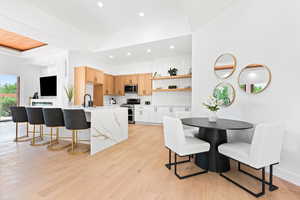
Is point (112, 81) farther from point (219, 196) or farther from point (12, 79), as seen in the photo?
point (219, 196)

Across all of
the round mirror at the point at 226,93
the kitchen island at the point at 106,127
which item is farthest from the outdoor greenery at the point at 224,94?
the kitchen island at the point at 106,127

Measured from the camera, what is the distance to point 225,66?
2.66 m

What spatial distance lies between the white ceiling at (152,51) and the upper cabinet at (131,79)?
75cm

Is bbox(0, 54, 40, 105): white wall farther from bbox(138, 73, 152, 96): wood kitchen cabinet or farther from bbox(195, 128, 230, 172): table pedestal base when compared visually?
bbox(195, 128, 230, 172): table pedestal base

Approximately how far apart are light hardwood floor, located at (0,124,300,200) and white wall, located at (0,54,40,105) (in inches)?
169

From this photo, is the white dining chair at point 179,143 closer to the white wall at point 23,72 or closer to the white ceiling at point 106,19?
the white ceiling at point 106,19

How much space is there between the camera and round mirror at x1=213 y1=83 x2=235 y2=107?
8.43ft

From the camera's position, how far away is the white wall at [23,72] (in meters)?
5.21

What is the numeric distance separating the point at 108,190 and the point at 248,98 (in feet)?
8.84

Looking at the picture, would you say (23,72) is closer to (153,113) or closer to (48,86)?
(48,86)

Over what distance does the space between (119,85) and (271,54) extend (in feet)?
18.6

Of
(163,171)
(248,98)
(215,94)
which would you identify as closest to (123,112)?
(163,171)

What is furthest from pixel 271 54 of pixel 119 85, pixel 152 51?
pixel 119 85

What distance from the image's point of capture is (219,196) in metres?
1.50
